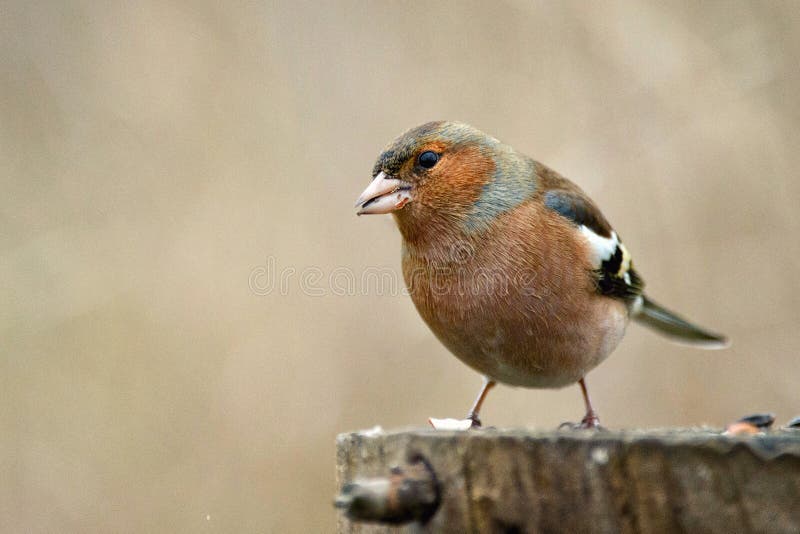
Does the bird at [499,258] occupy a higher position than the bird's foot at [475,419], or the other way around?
the bird at [499,258]

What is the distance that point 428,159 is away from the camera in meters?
3.84

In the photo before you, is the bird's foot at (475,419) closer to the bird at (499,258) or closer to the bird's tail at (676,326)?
the bird at (499,258)

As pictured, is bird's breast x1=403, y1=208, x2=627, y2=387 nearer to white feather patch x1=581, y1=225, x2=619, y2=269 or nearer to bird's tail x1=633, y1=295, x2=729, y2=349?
white feather patch x1=581, y1=225, x2=619, y2=269

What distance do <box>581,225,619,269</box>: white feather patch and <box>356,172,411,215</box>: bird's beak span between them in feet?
2.74

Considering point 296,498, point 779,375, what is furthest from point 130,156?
point 779,375

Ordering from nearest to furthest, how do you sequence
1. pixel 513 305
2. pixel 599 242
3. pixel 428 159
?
pixel 513 305 < pixel 428 159 < pixel 599 242

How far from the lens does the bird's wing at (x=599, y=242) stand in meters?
3.88

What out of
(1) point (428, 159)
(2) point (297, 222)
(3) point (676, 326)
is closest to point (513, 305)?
(1) point (428, 159)

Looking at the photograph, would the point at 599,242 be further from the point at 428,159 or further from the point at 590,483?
the point at 590,483

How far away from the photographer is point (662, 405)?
5770mm

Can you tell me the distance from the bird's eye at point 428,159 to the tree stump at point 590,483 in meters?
2.08

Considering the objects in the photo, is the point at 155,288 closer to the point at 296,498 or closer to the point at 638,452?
the point at 296,498

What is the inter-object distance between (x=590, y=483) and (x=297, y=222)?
15.9 feet

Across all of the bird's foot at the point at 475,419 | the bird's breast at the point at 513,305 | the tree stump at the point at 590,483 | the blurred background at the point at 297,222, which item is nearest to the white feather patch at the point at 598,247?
the bird's breast at the point at 513,305
